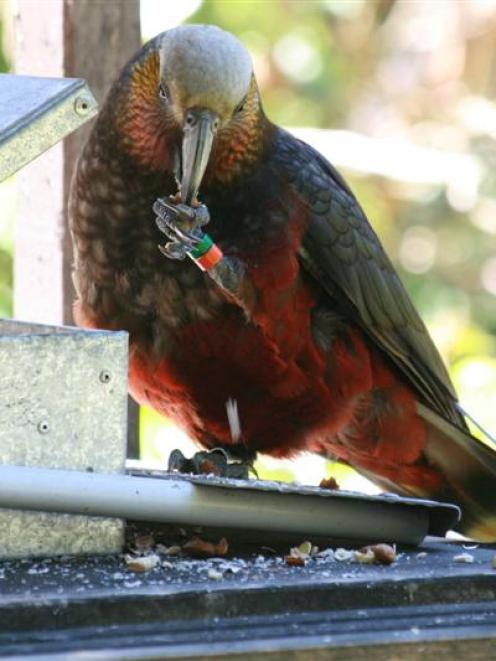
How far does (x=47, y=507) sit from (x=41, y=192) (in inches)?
71.5

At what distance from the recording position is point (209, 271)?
325cm

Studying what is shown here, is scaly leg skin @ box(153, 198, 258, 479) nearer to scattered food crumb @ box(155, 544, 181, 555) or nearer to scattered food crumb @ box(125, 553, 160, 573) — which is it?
scattered food crumb @ box(155, 544, 181, 555)

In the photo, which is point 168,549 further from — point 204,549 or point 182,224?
point 182,224

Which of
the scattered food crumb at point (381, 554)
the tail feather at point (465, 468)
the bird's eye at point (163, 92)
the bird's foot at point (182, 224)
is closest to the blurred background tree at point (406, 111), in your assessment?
the tail feather at point (465, 468)

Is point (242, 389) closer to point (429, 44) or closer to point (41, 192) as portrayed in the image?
point (41, 192)

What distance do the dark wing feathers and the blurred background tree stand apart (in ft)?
10.9

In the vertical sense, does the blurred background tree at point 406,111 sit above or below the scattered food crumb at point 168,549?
above

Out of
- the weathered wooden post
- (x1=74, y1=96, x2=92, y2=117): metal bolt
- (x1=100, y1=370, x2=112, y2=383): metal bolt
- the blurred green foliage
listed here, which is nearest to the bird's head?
the weathered wooden post

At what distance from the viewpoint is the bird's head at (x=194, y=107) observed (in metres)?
3.08

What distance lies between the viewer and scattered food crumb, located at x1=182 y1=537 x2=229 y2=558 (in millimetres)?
2303

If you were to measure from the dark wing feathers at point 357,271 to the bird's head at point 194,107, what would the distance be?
0.16 metres

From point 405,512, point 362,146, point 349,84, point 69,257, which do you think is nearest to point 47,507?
point 405,512

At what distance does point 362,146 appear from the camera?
7.81 metres

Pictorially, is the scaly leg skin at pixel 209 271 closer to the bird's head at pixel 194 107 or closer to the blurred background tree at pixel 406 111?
the bird's head at pixel 194 107
